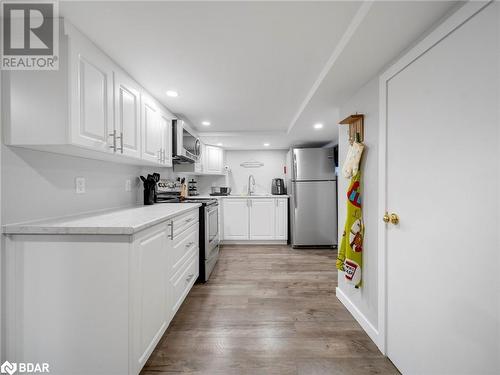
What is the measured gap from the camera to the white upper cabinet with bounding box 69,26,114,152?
1191 mm

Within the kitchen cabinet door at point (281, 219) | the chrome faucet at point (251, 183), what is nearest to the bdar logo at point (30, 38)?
the kitchen cabinet door at point (281, 219)

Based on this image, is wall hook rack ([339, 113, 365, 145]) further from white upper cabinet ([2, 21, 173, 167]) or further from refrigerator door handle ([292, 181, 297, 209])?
refrigerator door handle ([292, 181, 297, 209])

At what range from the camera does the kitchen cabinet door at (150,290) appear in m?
1.19

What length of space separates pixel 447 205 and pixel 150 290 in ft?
5.60

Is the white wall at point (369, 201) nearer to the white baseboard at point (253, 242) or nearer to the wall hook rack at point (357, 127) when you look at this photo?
the wall hook rack at point (357, 127)

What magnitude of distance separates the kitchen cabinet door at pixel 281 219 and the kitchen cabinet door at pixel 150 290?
2831mm

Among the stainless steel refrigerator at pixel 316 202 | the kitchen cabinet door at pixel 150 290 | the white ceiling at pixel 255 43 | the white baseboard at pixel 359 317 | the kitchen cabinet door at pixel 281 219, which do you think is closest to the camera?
the white ceiling at pixel 255 43

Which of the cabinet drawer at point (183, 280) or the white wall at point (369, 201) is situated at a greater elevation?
the white wall at point (369, 201)

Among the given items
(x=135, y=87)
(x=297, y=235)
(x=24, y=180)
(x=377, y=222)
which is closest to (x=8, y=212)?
(x=24, y=180)

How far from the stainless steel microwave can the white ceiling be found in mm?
379

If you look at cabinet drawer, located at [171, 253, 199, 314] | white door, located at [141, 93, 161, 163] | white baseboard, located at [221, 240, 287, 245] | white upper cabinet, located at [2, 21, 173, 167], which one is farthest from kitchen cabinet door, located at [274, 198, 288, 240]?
white upper cabinet, located at [2, 21, 173, 167]

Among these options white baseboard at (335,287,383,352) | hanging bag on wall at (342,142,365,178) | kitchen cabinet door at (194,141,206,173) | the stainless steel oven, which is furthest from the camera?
kitchen cabinet door at (194,141,206,173)

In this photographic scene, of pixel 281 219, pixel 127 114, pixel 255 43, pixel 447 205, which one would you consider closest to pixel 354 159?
pixel 447 205

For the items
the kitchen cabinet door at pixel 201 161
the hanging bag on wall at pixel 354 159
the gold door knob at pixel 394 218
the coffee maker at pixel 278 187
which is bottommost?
the gold door knob at pixel 394 218
